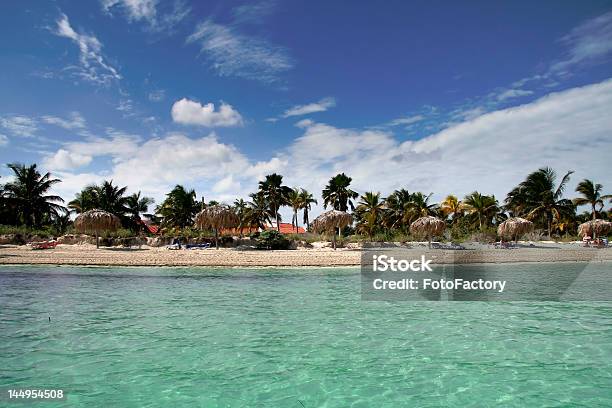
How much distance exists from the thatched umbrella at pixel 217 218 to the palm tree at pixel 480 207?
24.9m

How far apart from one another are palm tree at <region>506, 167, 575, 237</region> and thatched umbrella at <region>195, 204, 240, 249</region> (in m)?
29.9

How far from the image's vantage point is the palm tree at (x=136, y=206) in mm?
40406

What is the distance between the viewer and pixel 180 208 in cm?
4300

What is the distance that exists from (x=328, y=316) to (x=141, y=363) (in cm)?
475

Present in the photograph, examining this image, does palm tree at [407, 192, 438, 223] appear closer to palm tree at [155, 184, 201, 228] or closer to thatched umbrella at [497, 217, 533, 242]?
thatched umbrella at [497, 217, 533, 242]

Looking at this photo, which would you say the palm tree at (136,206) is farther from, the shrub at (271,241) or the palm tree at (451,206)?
the palm tree at (451,206)

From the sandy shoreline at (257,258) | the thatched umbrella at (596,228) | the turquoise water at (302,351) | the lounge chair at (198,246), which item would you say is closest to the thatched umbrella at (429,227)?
the sandy shoreline at (257,258)

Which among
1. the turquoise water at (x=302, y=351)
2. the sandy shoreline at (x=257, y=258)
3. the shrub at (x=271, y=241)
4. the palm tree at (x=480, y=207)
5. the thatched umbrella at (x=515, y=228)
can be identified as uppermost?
the palm tree at (x=480, y=207)

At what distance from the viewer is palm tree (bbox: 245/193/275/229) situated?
42.4 m

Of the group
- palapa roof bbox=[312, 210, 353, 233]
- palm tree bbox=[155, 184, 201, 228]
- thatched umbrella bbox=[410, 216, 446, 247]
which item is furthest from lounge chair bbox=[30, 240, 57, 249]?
thatched umbrella bbox=[410, 216, 446, 247]

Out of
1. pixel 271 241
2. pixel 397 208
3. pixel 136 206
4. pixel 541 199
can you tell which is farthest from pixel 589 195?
pixel 136 206

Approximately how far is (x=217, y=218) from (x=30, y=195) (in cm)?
2147

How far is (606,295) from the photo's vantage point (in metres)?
12.8

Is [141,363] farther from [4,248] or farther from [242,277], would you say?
[4,248]
